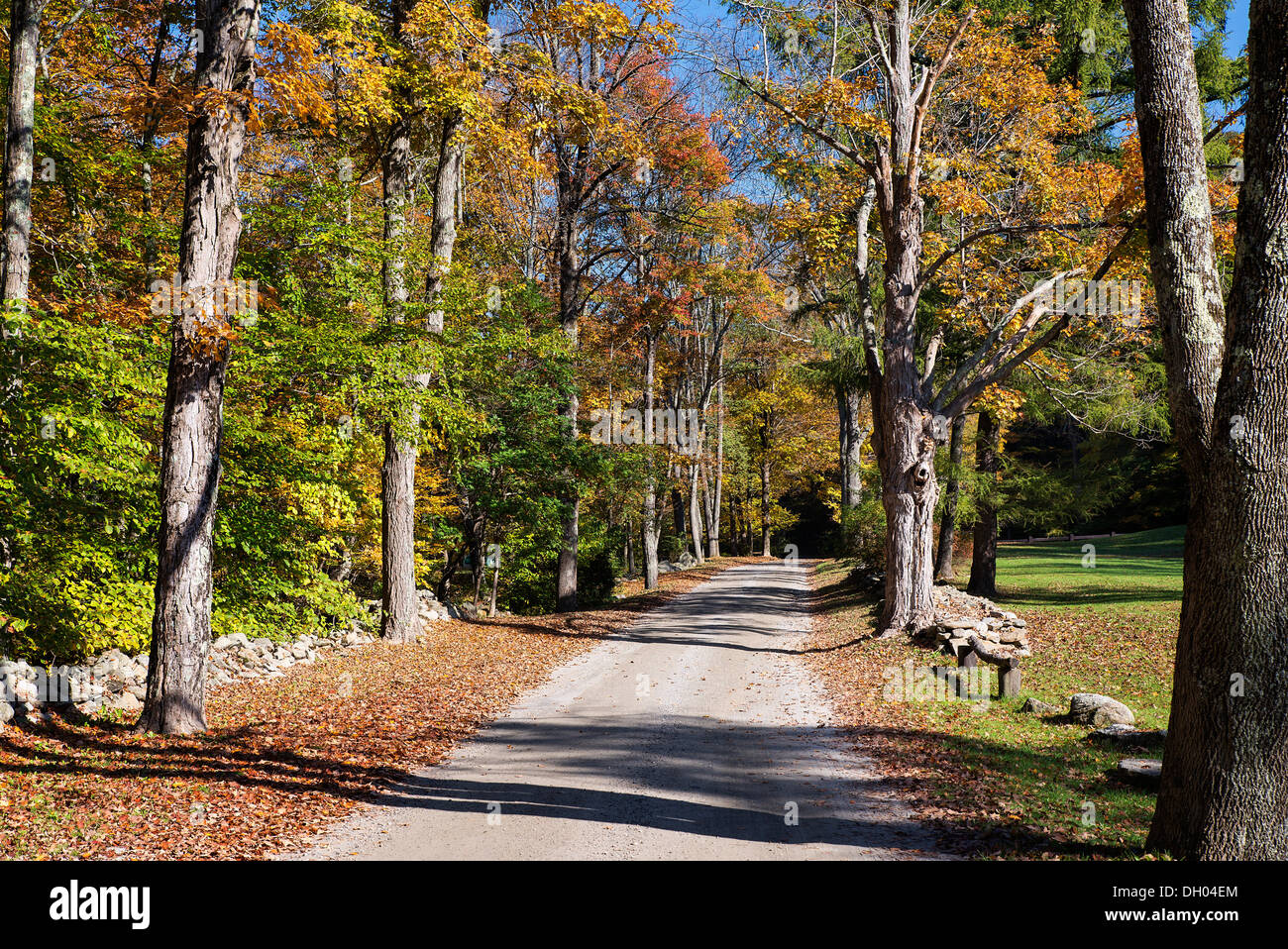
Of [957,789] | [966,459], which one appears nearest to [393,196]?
[957,789]

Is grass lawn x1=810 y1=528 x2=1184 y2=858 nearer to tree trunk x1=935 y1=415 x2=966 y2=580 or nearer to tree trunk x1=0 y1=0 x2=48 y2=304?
tree trunk x1=935 y1=415 x2=966 y2=580

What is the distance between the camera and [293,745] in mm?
8031

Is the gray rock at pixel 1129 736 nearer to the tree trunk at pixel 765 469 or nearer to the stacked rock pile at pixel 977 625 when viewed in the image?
the stacked rock pile at pixel 977 625

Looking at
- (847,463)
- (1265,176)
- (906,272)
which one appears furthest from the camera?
(847,463)

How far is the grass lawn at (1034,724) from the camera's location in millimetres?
6027

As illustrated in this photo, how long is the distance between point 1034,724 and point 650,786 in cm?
472

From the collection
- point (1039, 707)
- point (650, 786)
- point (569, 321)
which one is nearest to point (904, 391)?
point (1039, 707)

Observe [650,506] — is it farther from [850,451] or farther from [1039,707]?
[1039,707]

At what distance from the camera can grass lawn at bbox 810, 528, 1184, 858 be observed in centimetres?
603

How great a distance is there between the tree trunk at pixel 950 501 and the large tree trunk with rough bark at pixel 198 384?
15591 millimetres

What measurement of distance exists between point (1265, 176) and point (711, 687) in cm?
866

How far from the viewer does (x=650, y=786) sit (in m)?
7.15

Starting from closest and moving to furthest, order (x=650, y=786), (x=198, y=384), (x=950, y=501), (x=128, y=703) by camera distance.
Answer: (x=650, y=786)
(x=198, y=384)
(x=128, y=703)
(x=950, y=501)
